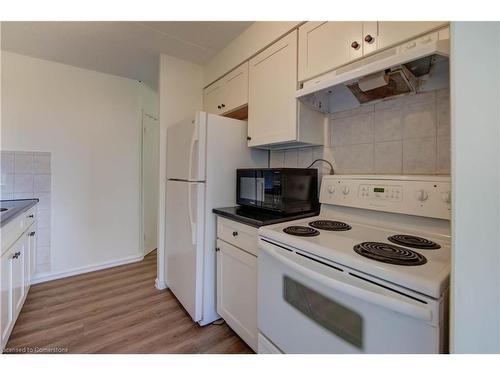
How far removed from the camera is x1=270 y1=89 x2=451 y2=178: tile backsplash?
3.77 feet

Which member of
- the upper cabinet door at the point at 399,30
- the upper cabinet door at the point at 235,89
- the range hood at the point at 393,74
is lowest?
the range hood at the point at 393,74

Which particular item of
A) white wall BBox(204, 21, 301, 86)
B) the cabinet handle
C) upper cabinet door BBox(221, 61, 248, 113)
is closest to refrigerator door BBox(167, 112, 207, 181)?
upper cabinet door BBox(221, 61, 248, 113)

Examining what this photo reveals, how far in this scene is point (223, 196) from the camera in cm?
178

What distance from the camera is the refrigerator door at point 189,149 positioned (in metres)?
1.64

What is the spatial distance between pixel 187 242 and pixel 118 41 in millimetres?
1915

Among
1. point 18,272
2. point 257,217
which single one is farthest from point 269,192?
point 18,272

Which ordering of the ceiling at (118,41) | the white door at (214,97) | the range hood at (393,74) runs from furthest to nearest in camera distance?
the white door at (214,97) < the ceiling at (118,41) < the range hood at (393,74)

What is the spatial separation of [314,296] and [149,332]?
1.33 metres

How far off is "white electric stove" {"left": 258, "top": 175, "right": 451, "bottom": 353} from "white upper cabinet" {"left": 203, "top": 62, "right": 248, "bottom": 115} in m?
1.08

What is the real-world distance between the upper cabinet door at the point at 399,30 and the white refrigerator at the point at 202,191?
3.51 ft

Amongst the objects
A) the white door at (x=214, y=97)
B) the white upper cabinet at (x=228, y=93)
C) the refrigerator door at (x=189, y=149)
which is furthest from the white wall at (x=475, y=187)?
the white door at (x=214, y=97)

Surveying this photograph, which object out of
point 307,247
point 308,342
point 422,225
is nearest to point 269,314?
point 308,342

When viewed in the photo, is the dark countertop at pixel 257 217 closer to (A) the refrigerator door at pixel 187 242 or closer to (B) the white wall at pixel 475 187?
(A) the refrigerator door at pixel 187 242
